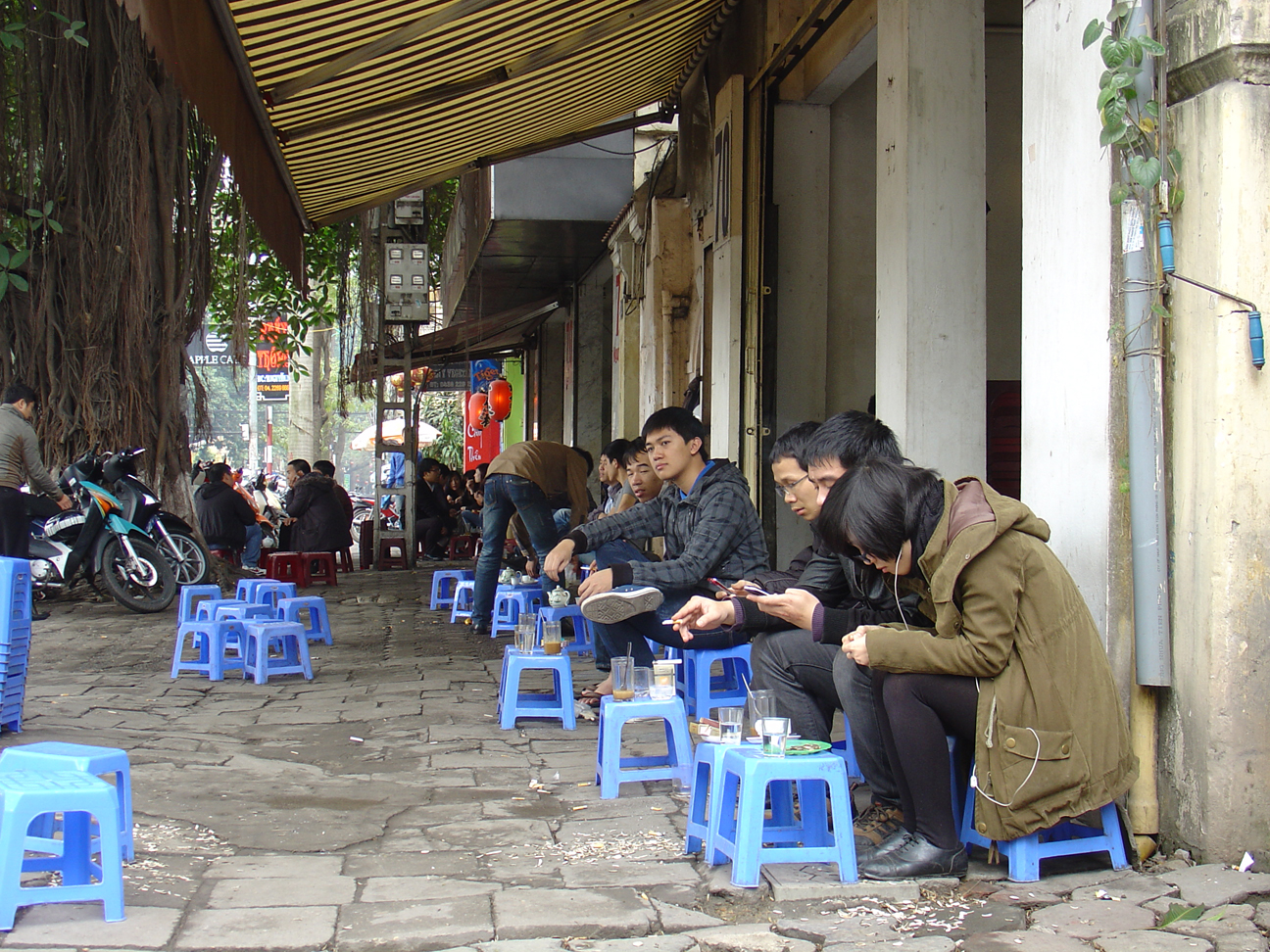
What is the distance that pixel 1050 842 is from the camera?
287 centimetres

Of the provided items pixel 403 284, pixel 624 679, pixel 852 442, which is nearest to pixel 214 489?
pixel 403 284

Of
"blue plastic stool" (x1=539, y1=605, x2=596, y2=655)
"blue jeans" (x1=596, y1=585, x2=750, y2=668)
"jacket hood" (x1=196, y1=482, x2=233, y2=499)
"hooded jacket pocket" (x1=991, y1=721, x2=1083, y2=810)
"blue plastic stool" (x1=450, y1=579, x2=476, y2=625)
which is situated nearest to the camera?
"hooded jacket pocket" (x1=991, y1=721, x2=1083, y2=810)

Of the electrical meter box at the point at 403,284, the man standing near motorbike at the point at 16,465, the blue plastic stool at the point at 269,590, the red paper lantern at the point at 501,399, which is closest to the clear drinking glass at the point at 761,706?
the blue plastic stool at the point at 269,590

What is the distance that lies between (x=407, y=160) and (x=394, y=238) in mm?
6110

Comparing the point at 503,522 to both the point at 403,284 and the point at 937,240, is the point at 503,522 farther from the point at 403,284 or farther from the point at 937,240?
the point at 403,284

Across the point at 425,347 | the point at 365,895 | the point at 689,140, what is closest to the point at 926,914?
the point at 365,895

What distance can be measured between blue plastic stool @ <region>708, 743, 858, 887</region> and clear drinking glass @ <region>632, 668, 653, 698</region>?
2.65 ft

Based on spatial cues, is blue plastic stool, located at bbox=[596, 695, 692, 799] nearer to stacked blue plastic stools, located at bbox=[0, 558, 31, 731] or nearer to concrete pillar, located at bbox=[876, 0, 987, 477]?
concrete pillar, located at bbox=[876, 0, 987, 477]

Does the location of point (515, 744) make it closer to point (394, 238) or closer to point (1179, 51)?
point (1179, 51)

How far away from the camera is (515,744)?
4500mm

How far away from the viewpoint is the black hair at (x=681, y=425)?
466 cm

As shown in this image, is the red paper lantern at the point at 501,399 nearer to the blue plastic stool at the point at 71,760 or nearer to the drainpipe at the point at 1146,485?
the blue plastic stool at the point at 71,760

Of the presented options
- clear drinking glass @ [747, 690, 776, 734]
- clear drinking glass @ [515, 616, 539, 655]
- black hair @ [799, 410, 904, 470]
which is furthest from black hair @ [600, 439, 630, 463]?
clear drinking glass @ [747, 690, 776, 734]

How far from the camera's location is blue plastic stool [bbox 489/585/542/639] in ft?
24.5
